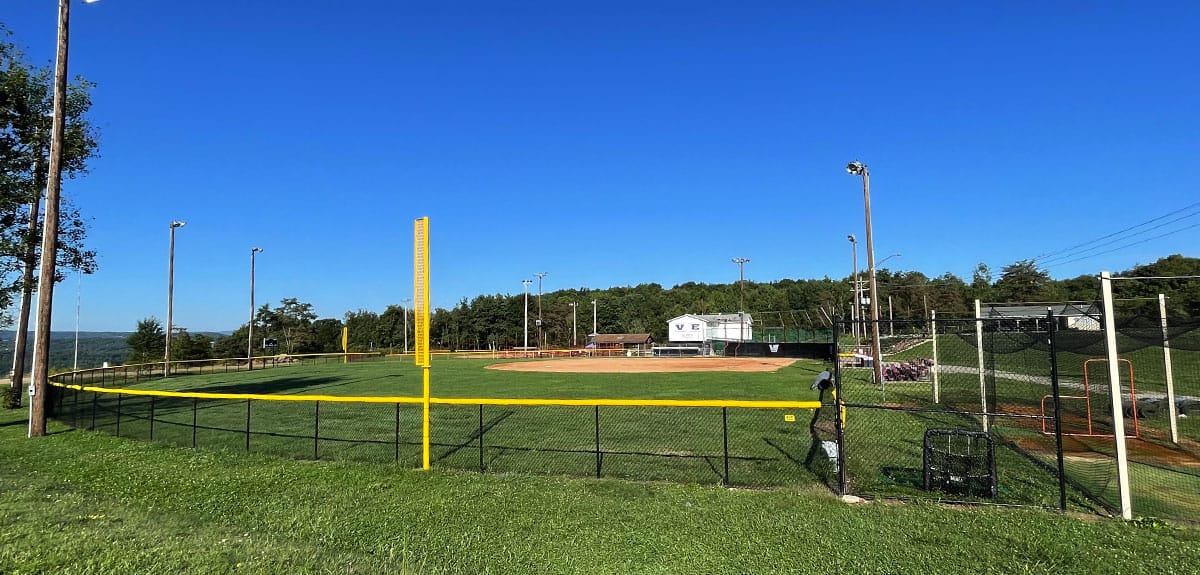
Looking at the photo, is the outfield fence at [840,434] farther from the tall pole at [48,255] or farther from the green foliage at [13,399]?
the green foliage at [13,399]

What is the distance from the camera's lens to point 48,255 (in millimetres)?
13789

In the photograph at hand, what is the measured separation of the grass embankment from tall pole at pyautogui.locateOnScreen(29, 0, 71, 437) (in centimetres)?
683

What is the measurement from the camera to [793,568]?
5227 millimetres

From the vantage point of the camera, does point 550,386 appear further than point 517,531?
Yes

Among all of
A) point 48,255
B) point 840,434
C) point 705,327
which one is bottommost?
point 840,434

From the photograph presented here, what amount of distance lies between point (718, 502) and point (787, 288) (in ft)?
461

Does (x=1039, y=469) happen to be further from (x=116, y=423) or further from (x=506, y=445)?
(x=116, y=423)

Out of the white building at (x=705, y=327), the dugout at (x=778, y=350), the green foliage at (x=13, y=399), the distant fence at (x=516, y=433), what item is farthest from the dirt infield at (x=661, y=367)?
the white building at (x=705, y=327)

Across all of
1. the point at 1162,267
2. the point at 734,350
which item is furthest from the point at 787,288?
the point at 734,350

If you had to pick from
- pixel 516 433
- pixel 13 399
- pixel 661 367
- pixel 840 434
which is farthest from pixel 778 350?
pixel 13 399

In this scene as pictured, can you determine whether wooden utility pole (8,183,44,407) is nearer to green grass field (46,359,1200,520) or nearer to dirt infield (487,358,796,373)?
green grass field (46,359,1200,520)

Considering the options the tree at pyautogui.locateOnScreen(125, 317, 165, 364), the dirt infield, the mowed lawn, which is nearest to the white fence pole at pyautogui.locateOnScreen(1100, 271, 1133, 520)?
the mowed lawn

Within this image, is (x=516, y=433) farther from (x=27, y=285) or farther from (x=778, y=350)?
(x=778, y=350)

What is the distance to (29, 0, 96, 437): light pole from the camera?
45.1ft
